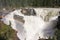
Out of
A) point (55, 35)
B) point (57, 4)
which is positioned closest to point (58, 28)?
point (55, 35)

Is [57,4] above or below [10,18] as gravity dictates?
above

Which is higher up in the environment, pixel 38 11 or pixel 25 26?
pixel 38 11

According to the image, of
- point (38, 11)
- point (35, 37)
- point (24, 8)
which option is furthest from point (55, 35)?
point (24, 8)

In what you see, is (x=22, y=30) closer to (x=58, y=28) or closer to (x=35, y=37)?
(x=35, y=37)

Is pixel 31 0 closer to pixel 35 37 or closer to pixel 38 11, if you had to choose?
pixel 38 11

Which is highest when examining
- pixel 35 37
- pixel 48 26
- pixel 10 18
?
pixel 10 18
